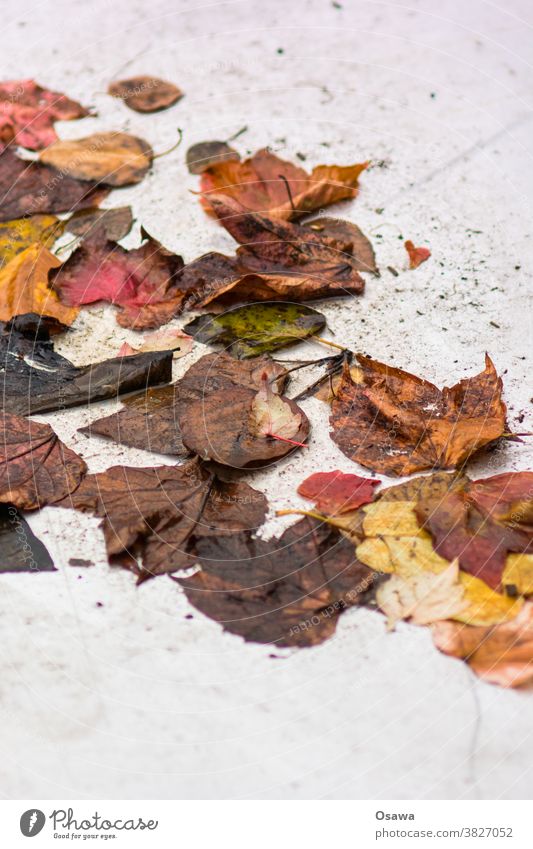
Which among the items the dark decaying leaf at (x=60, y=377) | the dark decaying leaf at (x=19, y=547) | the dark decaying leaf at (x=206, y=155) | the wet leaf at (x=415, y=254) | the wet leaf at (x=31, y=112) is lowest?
the dark decaying leaf at (x=19, y=547)

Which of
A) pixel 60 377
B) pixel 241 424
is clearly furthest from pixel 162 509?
pixel 60 377

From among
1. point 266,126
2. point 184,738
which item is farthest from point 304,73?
point 184,738

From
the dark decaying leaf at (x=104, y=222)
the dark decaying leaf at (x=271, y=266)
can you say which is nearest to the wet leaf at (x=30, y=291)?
the dark decaying leaf at (x=104, y=222)

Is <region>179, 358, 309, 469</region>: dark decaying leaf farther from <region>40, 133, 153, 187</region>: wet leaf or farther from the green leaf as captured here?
<region>40, 133, 153, 187</region>: wet leaf

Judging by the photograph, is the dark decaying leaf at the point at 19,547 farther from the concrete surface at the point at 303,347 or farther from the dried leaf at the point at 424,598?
the dried leaf at the point at 424,598

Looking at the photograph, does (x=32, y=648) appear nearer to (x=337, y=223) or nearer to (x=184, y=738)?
(x=184, y=738)

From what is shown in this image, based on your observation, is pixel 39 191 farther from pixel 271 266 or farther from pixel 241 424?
pixel 241 424
